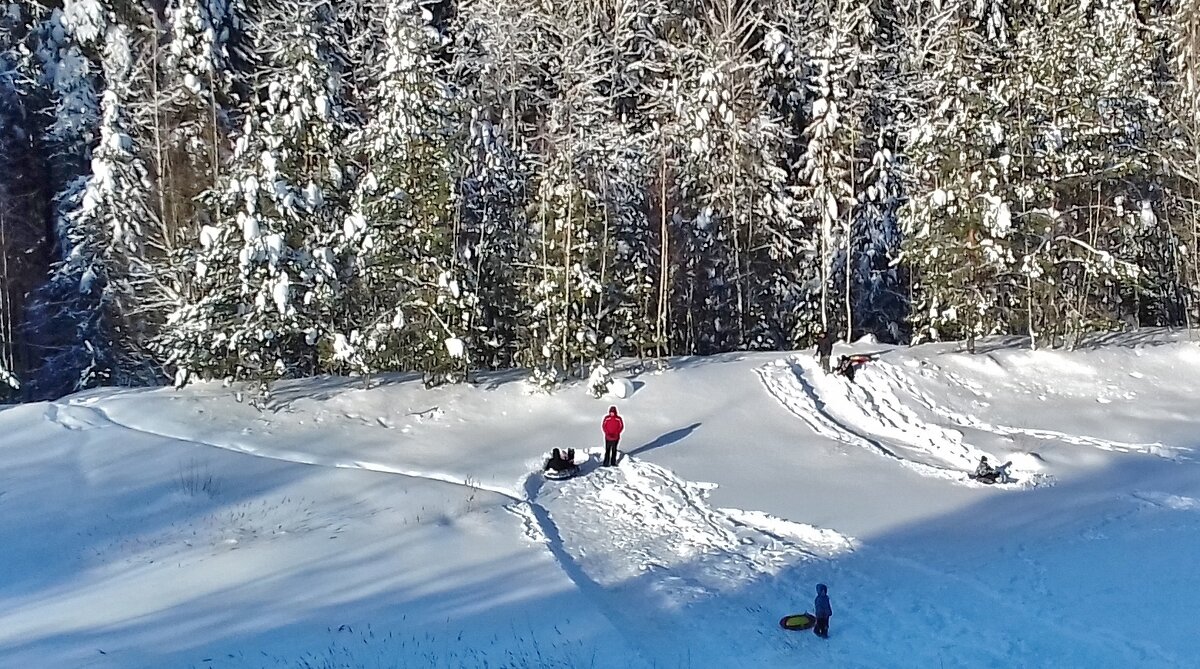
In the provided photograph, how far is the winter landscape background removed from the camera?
21.9m

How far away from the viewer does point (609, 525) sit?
1514cm

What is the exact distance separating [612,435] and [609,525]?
3.32 m

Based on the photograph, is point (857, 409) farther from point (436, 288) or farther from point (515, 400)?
point (436, 288)

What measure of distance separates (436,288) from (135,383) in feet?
50.9

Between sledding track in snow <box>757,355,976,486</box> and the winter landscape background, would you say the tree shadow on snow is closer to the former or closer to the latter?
sledding track in snow <box>757,355,976,486</box>

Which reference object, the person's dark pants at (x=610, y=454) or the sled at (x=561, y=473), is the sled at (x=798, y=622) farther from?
the person's dark pants at (x=610, y=454)

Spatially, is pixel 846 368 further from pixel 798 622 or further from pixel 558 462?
pixel 798 622

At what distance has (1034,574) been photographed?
499 inches

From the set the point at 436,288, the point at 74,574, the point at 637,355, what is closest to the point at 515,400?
the point at 436,288

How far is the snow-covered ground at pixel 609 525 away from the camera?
415 inches

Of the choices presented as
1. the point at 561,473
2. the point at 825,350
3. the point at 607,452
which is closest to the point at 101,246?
the point at 561,473

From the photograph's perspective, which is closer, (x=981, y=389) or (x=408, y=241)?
(x=408, y=241)

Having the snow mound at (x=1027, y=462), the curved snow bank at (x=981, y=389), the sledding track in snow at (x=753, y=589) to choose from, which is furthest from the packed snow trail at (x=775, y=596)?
the curved snow bank at (x=981, y=389)

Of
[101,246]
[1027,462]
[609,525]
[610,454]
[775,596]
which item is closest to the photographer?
[775,596]
